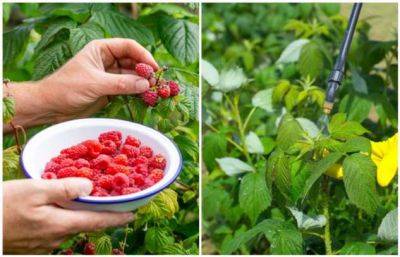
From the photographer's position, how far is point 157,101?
145 cm

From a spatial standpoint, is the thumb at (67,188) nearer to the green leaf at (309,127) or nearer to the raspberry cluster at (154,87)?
the raspberry cluster at (154,87)

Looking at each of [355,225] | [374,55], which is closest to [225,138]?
[355,225]

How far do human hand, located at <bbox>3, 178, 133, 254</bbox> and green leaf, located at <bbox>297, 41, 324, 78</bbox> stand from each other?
2.14 feet

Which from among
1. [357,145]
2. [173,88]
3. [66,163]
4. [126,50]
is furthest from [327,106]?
[66,163]

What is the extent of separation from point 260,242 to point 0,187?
69 cm

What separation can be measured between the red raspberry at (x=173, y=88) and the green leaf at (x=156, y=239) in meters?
Answer: 0.26

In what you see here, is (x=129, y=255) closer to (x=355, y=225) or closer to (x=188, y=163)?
(x=188, y=163)

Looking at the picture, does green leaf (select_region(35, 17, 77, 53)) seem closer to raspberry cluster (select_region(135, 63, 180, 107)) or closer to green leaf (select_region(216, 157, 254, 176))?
raspberry cluster (select_region(135, 63, 180, 107))

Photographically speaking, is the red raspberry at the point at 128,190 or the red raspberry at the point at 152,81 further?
the red raspberry at the point at 152,81

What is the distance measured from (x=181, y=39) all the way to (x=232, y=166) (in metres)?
0.29

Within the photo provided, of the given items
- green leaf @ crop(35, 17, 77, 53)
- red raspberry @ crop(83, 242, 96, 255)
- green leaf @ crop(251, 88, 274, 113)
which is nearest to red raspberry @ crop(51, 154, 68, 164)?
red raspberry @ crop(83, 242, 96, 255)

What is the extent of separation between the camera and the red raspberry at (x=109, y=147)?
1343 millimetres

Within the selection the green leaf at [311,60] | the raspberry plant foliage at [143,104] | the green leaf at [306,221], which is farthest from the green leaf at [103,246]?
the green leaf at [311,60]

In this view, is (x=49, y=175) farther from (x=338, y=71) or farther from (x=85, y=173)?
(x=338, y=71)
